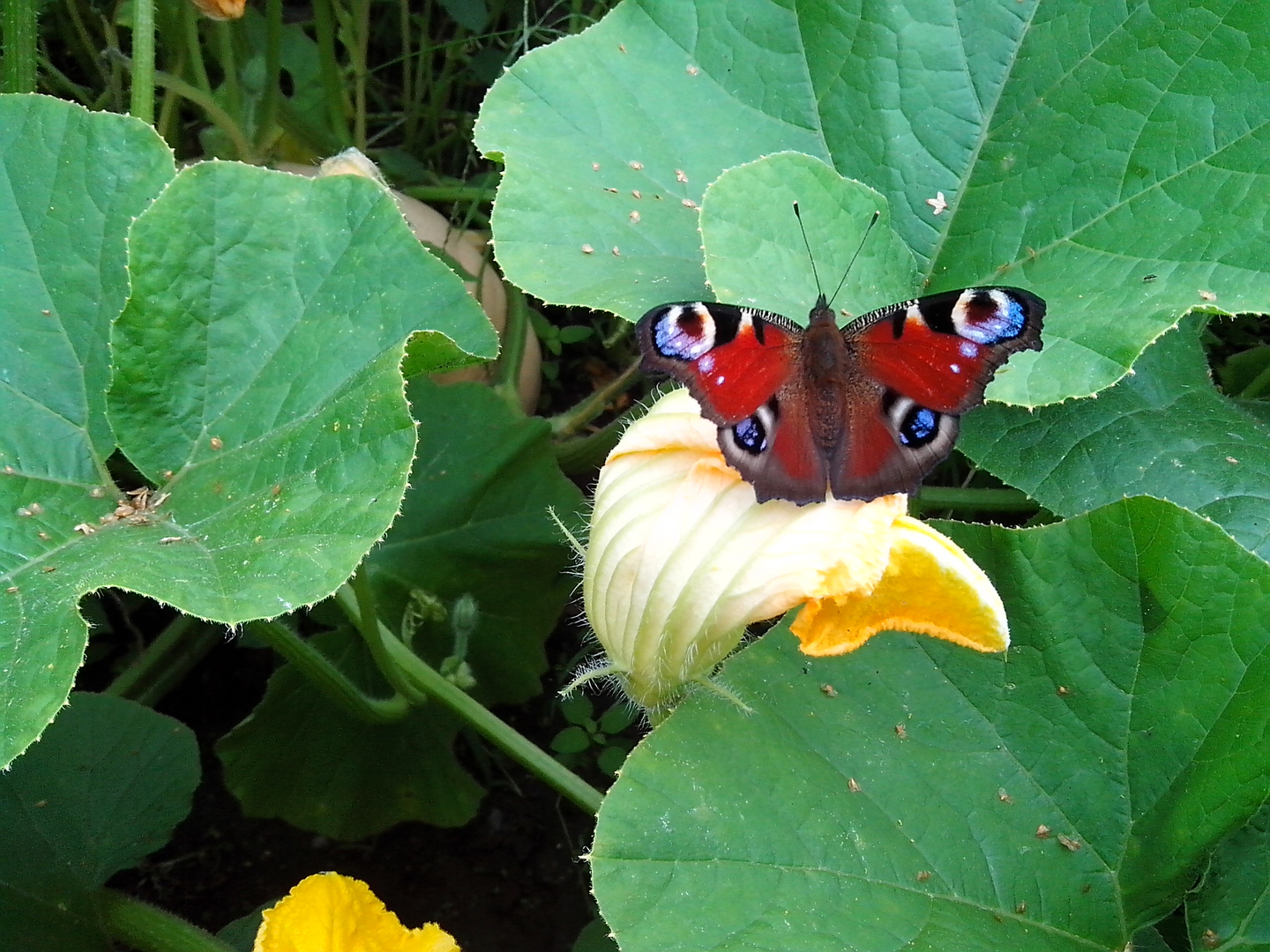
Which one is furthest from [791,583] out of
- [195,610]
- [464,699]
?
[464,699]

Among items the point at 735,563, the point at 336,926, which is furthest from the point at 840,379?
the point at 336,926

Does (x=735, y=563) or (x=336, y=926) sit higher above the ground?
(x=735, y=563)

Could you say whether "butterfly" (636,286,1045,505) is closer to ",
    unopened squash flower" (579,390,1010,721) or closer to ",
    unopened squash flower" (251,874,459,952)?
",
    unopened squash flower" (579,390,1010,721)

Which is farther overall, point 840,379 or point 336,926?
point 336,926

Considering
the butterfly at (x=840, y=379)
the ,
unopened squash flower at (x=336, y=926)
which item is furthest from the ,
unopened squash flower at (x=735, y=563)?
the ,
    unopened squash flower at (x=336, y=926)

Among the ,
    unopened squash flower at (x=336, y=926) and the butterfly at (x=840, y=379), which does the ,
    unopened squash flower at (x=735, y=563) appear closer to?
the butterfly at (x=840, y=379)

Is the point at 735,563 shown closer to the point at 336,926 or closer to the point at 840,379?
the point at 840,379
